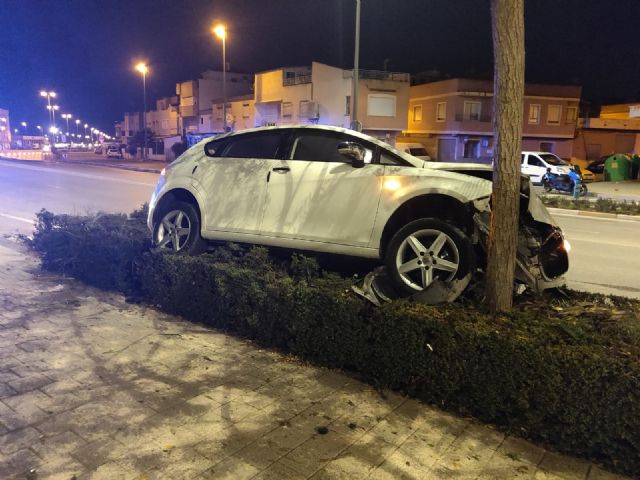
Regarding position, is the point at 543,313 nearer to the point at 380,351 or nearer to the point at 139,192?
the point at 380,351

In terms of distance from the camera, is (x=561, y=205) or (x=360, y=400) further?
(x=561, y=205)

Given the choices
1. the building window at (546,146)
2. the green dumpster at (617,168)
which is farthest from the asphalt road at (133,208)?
the building window at (546,146)

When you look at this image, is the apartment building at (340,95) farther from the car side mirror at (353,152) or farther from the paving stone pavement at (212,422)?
the paving stone pavement at (212,422)

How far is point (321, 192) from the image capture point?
5.19 metres

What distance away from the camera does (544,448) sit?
3.32 m

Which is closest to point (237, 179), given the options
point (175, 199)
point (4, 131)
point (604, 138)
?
point (175, 199)

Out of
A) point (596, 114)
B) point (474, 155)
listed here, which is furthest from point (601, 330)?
point (596, 114)

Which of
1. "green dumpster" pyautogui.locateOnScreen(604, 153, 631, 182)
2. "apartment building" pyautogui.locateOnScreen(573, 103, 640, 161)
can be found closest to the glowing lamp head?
"green dumpster" pyautogui.locateOnScreen(604, 153, 631, 182)

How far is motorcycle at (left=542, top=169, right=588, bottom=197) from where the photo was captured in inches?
898

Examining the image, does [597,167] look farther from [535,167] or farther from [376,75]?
[376,75]

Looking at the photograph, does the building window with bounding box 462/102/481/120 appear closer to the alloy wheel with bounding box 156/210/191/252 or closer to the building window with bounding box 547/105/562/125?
the building window with bounding box 547/105/562/125

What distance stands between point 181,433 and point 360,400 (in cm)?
127

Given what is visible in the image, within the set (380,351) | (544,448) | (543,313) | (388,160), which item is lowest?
(544,448)

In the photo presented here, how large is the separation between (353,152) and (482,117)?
39.0 m
